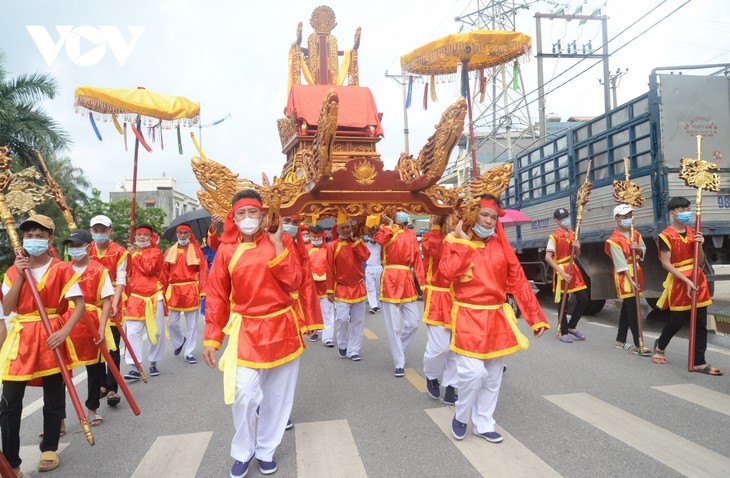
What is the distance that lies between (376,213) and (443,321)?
119 centimetres

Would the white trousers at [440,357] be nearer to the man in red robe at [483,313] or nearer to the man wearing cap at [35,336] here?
the man in red robe at [483,313]

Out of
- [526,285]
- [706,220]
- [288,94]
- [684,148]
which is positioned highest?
[288,94]

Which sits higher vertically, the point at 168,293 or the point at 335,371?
the point at 168,293

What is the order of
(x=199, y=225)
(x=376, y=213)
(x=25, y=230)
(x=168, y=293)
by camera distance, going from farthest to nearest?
1. (x=199, y=225)
2. (x=168, y=293)
3. (x=376, y=213)
4. (x=25, y=230)

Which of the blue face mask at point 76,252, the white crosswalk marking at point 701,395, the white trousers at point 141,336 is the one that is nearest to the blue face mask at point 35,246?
the blue face mask at point 76,252

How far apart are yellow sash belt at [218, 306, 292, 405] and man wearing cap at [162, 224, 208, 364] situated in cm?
333

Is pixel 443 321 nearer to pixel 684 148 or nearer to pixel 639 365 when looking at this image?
pixel 639 365

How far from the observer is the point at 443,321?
4.69 meters

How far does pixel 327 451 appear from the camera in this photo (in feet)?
11.4

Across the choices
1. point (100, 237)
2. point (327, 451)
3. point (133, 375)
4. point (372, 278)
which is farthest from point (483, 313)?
point (372, 278)

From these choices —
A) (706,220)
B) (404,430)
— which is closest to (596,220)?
(706,220)

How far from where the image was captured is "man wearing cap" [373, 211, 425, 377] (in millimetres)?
5672

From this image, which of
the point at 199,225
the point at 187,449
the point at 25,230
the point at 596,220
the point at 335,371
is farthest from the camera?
the point at 199,225

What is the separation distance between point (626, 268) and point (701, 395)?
2.17 m
